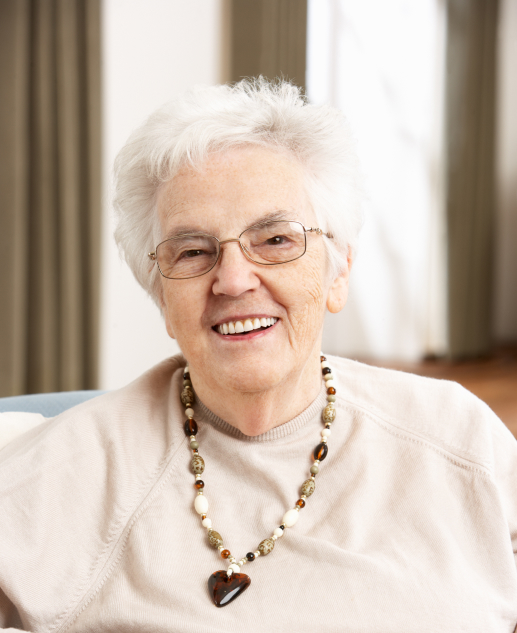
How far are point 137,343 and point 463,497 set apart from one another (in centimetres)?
283

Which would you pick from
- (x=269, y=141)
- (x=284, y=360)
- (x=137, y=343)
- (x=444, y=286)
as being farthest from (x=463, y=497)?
(x=444, y=286)

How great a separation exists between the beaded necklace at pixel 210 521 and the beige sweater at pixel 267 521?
2cm

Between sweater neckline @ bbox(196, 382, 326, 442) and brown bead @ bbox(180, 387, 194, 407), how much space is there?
19 millimetres

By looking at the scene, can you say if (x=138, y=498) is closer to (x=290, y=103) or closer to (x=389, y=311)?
(x=290, y=103)

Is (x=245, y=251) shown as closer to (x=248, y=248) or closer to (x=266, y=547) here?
(x=248, y=248)

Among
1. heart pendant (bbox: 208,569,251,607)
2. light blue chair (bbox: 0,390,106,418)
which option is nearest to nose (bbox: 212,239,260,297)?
heart pendant (bbox: 208,569,251,607)

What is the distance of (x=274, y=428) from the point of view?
50.8 inches

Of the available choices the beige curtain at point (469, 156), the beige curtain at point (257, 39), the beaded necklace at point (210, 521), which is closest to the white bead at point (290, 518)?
the beaded necklace at point (210, 521)

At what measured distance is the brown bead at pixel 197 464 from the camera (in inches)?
48.4

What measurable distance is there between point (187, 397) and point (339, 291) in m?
0.40

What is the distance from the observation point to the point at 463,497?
1.20 meters

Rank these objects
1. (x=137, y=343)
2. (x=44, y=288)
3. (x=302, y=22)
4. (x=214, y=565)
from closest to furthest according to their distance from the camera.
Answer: (x=214, y=565) → (x=44, y=288) → (x=137, y=343) → (x=302, y=22)

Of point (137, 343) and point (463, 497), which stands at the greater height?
point (463, 497)

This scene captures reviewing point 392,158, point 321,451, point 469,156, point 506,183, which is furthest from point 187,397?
point 506,183
